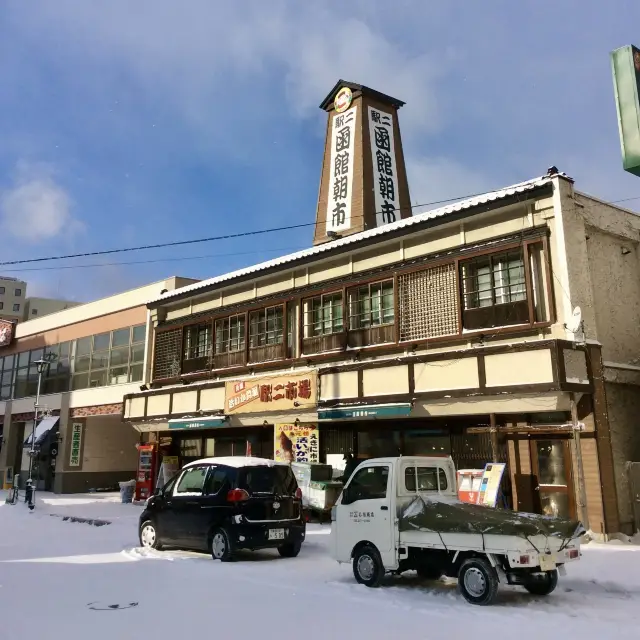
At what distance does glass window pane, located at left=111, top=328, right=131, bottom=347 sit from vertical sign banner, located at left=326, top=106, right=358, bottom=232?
10297 mm

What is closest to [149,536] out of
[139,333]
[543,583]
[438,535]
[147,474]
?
[438,535]

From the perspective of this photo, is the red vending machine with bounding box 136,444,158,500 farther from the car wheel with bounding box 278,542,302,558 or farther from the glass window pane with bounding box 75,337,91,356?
the car wheel with bounding box 278,542,302,558

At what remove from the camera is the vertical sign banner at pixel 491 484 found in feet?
41.7

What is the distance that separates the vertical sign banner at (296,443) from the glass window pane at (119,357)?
1098 cm

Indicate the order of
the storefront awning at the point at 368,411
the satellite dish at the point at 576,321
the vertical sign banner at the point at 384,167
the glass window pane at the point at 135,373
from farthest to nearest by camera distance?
the glass window pane at the point at 135,373 → the vertical sign banner at the point at 384,167 → the storefront awning at the point at 368,411 → the satellite dish at the point at 576,321

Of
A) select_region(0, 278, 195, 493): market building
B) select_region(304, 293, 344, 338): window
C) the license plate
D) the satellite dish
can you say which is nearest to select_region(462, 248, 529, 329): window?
the satellite dish

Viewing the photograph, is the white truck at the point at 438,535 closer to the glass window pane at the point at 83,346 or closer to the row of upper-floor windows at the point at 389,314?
the row of upper-floor windows at the point at 389,314

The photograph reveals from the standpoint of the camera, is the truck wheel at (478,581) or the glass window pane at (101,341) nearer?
the truck wheel at (478,581)

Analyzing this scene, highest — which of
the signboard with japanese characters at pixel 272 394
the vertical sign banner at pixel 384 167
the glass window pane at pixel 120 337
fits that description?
the vertical sign banner at pixel 384 167

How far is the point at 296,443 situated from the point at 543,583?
36.7 feet

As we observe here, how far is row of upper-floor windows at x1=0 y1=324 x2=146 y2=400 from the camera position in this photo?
89.4ft

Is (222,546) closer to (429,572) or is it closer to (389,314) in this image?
(429,572)

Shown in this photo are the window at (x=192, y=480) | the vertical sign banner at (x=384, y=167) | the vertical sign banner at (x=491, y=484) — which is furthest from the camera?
the vertical sign banner at (x=384, y=167)

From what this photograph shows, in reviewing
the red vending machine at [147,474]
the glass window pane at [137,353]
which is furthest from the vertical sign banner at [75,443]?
the red vending machine at [147,474]
